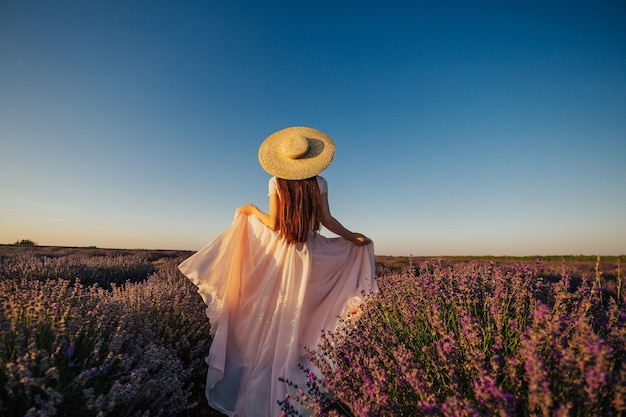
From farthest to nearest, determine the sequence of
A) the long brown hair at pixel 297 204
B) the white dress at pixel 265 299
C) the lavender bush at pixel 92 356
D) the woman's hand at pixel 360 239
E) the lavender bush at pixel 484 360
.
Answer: the woman's hand at pixel 360 239 < the long brown hair at pixel 297 204 < the white dress at pixel 265 299 < the lavender bush at pixel 92 356 < the lavender bush at pixel 484 360

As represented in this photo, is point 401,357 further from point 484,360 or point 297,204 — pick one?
point 297,204

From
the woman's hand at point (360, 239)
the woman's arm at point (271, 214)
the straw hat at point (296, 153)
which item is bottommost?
the woman's hand at point (360, 239)

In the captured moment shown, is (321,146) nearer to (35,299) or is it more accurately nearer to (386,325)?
(386,325)

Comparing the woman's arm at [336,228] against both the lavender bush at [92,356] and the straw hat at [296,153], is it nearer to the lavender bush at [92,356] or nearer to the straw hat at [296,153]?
the straw hat at [296,153]

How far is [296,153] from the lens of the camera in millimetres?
2965

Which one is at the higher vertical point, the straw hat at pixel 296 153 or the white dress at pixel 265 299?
the straw hat at pixel 296 153

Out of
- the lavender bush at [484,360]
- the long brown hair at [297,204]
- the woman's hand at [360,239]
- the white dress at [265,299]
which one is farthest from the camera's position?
the woman's hand at [360,239]

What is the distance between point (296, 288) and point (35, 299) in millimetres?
1896

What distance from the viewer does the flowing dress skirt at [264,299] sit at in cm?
267

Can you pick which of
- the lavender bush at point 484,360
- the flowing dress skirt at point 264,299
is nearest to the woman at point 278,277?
the flowing dress skirt at point 264,299

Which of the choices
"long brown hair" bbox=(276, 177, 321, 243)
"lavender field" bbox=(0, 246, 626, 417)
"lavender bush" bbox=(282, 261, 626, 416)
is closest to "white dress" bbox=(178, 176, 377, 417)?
"long brown hair" bbox=(276, 177, 321, 243)

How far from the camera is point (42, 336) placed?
1.57 metres

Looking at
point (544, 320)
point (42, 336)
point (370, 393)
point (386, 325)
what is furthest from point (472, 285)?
point (42, 336)

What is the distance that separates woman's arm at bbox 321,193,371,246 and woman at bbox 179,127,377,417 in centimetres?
1
